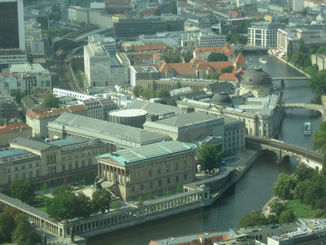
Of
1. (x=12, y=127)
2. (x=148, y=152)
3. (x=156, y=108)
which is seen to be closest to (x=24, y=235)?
(x=148, y=152)

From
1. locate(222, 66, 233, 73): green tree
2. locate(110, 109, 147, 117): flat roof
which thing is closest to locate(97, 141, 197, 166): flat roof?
locate(110, 109, 147, 117): flat roof

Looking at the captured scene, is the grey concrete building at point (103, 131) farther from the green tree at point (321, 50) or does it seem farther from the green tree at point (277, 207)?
the green tree at point (321, 50)

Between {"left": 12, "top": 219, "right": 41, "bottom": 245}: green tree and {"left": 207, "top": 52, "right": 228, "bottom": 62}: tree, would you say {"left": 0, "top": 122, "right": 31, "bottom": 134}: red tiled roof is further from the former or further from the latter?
{"left": 207, "top": 52, "right": 228, "bottom": 62}: tree

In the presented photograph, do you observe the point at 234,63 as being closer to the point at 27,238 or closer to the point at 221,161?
the point at 221,161

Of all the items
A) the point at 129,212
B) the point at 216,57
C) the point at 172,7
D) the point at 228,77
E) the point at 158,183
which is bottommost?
the point at 129,212

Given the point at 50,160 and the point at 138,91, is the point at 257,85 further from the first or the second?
the point at 50,160

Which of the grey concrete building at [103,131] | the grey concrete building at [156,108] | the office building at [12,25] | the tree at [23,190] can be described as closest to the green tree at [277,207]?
the grey concrete building at [103,131]

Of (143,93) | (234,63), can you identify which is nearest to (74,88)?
(143,93)
